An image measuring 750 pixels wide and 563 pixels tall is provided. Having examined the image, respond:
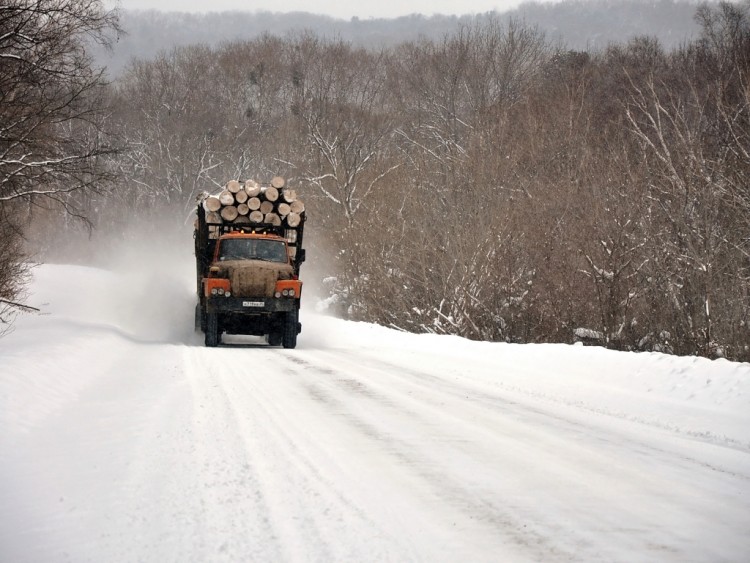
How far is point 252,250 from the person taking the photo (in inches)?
739

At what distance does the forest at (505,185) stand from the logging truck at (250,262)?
2.82m

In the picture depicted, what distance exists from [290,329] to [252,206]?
13.3 ft

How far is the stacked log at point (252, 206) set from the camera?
19969 millimetres

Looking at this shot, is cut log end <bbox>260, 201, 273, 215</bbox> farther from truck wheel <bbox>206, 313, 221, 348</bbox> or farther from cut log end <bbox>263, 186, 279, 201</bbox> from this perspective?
truck wheel <bbox>206, 313, 221, 348</bbox>

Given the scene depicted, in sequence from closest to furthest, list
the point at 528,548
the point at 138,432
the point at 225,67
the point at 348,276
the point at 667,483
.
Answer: the point at 528,548
the point at 667,483
the point at 138,432
the point at 348,276
the point at 225,67

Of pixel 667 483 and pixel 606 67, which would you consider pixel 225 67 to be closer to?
pixel 606 67

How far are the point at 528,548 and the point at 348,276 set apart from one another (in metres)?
25.1

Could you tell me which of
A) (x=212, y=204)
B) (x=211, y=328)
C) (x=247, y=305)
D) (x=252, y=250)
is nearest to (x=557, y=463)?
(x=247, y=305)

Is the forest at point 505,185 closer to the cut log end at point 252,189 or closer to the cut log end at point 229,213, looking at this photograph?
the cut log end at point 229,213

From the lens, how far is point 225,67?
7112 cm

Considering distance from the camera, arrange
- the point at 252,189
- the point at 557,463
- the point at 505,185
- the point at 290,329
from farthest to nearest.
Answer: the point at 505,185 → the point at 252,189 → the point at 290,329 → the point at 557,463

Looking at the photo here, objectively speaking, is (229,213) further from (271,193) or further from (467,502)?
(467,502)

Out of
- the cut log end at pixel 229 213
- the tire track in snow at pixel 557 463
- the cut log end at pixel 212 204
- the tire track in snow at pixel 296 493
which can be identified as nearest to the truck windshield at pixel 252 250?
the cut log end at pixel 229 213

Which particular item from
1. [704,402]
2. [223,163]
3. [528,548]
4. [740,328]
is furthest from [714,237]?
[223,163]
